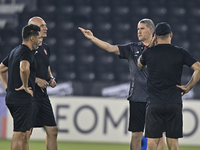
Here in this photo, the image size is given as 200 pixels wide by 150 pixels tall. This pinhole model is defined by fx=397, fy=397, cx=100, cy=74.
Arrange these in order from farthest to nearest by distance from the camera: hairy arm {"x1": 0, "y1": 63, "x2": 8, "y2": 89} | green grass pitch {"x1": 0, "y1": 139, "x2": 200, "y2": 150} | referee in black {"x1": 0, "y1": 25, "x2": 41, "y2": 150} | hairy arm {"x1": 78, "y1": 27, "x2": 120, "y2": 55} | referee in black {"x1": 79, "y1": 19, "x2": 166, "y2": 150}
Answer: green grass pitch {"x1": 0, "y1": 139, "x2": 200, "y2": 150}
referee in black {"x1": 79, "y1": 19, "x2": 166, "y2": 150}
hairy arm {"x1": 78, "y1": 27, "x2": 120, "y2": 55}
hairy arm {"x1": 0, "y1": 63, "x2": 8, "y2": 89}
referee in black {"x1": 0, "y1": 25, "x2": 41, "y2": 150}

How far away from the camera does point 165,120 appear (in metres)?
4.58

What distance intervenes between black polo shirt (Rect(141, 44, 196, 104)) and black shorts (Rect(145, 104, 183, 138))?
80mm

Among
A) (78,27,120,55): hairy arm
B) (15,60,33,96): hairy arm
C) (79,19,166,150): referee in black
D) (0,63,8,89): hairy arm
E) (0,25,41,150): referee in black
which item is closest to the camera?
(15,60,33,96): hairy arm

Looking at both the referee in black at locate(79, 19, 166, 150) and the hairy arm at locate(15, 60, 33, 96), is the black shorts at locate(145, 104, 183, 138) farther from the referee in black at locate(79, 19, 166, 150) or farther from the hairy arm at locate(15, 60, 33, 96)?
the hairy arm at locate(15, 60, 33, 96)

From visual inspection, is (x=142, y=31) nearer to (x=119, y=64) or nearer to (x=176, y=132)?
(x=176, y=132)

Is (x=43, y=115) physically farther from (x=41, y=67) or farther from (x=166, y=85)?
(x=166, y=85)

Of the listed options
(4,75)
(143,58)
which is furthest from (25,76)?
(143,58)

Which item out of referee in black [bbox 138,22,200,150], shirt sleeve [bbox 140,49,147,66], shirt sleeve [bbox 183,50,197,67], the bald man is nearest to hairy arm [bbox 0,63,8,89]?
the bald man

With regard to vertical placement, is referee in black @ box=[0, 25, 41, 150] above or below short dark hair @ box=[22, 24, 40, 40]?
below

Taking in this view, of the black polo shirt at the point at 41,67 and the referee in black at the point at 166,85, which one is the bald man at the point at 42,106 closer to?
the black polo shirt at the point at 41,67

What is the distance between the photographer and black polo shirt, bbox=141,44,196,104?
14.8ft

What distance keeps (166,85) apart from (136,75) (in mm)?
1018

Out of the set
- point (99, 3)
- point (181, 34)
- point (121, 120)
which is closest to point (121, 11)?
point (99, 3)

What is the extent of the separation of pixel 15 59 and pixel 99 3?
7.44m
